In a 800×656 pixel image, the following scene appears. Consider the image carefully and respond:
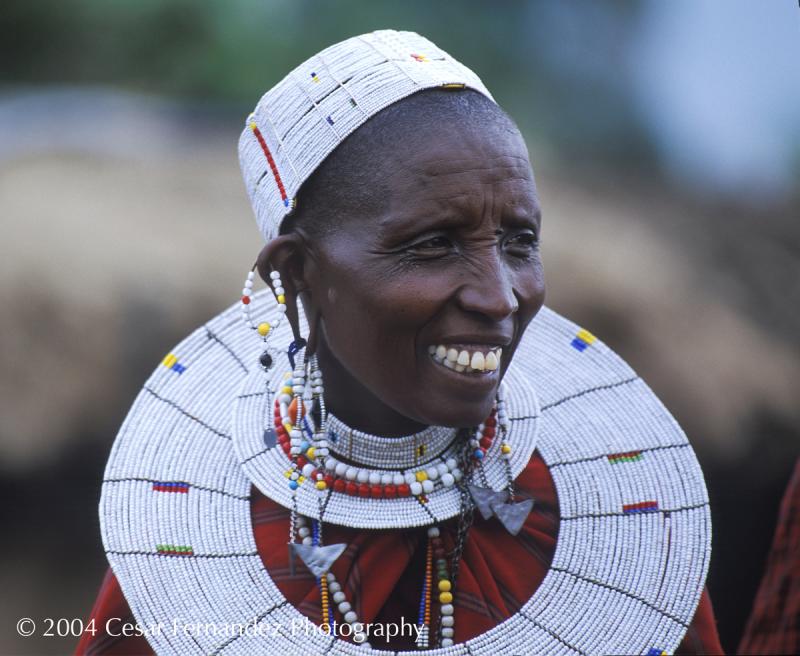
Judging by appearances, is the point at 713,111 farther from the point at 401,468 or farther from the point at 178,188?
the point at 401,468

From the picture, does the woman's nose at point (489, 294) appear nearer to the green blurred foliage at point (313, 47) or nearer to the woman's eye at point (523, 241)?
the woman's eye at point (523, 241)

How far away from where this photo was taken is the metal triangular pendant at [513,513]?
2225 mm

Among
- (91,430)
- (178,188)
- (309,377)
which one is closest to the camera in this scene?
(309,377)

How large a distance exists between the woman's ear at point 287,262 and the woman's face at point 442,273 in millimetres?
93

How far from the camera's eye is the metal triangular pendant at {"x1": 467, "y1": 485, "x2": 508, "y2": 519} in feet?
7.29

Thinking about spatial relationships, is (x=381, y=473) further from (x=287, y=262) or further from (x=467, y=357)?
(x=287, y=262)

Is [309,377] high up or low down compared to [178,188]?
up

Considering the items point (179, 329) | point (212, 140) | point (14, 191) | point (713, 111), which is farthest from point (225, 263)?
point (713, 111)

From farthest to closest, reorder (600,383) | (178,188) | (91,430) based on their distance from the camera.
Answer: (178,188), (91,430), (600,383)

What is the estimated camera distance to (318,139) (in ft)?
6.80

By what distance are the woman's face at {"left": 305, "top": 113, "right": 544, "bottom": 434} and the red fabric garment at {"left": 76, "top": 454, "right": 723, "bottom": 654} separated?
1.22ft

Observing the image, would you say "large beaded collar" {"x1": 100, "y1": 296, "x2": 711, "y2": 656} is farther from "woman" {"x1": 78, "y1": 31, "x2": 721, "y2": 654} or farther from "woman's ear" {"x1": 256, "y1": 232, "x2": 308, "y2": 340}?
"woman's ear" {"x1": 256, "y1": 232, "x2": 308, "y2": 340}

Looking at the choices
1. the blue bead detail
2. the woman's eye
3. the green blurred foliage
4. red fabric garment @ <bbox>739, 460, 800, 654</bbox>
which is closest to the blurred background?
the green blurred foliage

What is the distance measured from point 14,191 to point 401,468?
3.51m
